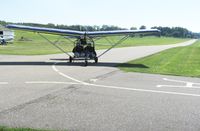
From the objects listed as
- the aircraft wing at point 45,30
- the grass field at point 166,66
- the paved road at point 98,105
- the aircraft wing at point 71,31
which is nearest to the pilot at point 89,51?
the aircraft wing at point 71,31

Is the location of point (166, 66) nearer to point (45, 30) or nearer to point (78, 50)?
point (78, 50)

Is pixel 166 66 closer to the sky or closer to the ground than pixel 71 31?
closer to the ground

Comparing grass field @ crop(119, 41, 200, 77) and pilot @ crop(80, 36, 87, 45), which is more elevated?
pilot @ crop(80, 36, 87, 45)

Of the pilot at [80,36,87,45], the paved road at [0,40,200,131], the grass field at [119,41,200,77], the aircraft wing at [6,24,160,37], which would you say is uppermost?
the aircraft wing at [6,24,160,37]

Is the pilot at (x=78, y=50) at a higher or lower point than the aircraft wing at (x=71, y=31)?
lower

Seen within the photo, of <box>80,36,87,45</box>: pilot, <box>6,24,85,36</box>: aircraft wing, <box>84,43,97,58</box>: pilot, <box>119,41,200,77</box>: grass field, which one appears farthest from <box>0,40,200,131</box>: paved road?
<box>80,36,87,45</box>: pilot

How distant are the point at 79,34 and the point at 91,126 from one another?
1728 cm

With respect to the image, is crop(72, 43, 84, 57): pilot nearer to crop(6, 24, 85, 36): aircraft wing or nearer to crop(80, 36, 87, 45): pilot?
crop(80, 36, 87, 45): pilot

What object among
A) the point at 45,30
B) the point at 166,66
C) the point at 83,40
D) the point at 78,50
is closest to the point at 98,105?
the point at 166,66

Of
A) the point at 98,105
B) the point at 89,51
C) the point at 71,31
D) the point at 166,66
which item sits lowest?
the point at 166,66

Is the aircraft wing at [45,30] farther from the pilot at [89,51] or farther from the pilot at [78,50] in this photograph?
the pilot at [89,51]

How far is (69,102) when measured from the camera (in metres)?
8.90

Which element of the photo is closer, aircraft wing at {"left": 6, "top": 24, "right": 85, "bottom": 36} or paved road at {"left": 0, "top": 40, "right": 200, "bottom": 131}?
paved road at {"left": 0, "top": 40, "right": 200, "bottom": 131}

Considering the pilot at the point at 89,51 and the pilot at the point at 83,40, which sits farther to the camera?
the pilot at the point at 83,40
